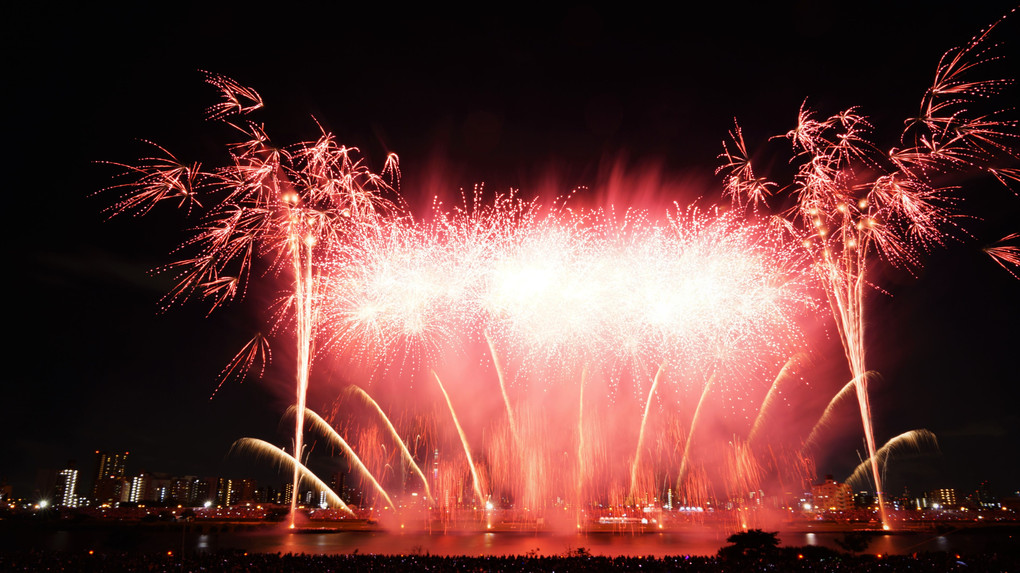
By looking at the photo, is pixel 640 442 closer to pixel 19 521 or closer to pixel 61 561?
pixel 61 561

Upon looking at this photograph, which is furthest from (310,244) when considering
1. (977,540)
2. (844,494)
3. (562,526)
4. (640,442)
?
(844,494)

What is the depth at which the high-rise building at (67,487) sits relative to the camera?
162 m

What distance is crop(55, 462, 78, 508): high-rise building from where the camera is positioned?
161500 millimetres

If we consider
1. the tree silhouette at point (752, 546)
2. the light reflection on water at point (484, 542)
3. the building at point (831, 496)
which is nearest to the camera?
the tree silhouette at point (752, 546)

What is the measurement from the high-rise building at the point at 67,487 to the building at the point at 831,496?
631ft

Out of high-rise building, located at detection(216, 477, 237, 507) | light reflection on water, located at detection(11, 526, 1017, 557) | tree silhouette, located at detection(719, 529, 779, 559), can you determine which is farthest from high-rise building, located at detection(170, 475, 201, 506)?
tree silhouette, located at detection(719, 529, 779, 559)

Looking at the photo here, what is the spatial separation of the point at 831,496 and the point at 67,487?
200774mm

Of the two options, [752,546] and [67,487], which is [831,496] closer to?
[752,546]

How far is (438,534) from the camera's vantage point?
1815 inches

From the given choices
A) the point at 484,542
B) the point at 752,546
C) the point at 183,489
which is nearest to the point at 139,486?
the point at 183,489

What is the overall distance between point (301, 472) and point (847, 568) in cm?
2664

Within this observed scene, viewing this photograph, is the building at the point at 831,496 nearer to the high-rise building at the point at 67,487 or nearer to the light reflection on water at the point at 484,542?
the light reflection on water at the point at 484,542

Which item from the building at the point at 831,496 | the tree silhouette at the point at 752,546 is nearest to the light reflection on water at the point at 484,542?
the tree silhouette at the point at 752,546

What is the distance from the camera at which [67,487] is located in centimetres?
16475
